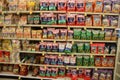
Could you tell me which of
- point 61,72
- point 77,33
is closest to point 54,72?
point 61,72

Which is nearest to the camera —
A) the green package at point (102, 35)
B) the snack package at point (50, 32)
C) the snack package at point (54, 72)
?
the green package at point (102, 35)

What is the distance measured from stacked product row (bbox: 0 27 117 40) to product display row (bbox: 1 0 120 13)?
1.55ft

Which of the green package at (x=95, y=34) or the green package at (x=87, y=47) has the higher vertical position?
the green package at (x=95, y=34)

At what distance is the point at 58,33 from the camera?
15.6ft

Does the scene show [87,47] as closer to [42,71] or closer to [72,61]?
[72,61]

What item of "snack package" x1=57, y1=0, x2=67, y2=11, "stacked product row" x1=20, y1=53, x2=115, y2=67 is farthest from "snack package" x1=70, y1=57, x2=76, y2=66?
"snack package" x1=57, y1=0, x2=67, y2=11

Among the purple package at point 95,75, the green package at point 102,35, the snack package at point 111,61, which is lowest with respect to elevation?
the purple package at point 95,75

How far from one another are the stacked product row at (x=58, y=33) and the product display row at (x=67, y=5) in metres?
0.47

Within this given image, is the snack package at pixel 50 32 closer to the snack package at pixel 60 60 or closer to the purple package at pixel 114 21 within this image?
the snack package at pixel 60 60

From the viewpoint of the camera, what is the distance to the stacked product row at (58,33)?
4.68 m

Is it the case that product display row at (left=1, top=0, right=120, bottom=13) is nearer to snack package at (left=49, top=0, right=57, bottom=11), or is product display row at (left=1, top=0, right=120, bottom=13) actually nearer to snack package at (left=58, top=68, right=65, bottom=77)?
snack package at (left=49, top=0, right=57, bottom=11)

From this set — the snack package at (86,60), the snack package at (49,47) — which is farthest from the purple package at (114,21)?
the snack package at (49,47)

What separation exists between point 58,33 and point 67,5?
2.18 feet

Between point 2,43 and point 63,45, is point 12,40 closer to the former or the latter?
point 2,43
